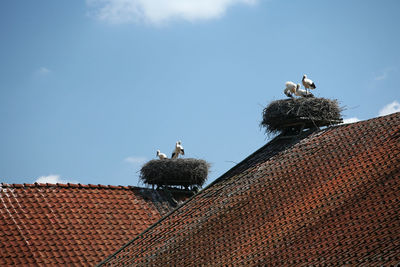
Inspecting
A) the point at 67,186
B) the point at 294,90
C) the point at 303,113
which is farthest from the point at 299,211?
the point at 67,186

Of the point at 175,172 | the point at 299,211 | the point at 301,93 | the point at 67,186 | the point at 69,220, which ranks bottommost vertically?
the point at 299,211

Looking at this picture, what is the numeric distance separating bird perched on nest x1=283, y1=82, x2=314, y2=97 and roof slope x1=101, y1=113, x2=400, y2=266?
4.88 ft

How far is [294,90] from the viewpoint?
54.0 ft

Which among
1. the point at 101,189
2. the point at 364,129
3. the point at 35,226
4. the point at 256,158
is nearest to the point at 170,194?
the point at 101,189

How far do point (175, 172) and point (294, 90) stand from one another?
4.46m

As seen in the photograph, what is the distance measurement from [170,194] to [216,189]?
3.79 m

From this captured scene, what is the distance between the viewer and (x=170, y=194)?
1819 centimetres

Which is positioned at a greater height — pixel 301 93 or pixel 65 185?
pixel 65 185

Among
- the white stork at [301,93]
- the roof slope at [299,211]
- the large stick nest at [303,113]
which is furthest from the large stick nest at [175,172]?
the white stork at [301,93]

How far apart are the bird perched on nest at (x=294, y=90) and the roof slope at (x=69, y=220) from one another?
4519mm

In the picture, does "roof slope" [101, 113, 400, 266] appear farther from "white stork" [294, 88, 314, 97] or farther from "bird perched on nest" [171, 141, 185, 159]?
"bird perched on nest" [171, 141, 185, 159]

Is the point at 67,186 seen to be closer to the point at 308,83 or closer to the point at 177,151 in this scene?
the point at 177,151

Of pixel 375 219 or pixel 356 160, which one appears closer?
pixel 375 219

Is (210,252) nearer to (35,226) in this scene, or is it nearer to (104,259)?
(104,259)
